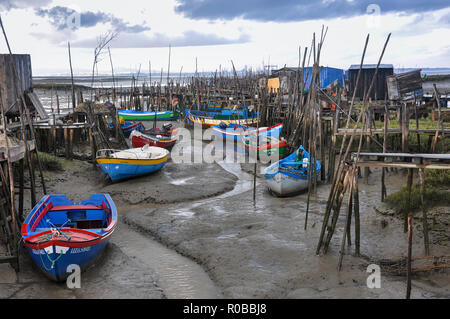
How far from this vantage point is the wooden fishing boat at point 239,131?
64.3 feet

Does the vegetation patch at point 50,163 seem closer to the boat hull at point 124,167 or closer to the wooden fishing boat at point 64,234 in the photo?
the boat hull at point 124,167

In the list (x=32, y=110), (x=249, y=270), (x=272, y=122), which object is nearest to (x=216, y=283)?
(x=249, y=270)

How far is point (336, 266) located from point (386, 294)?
123 cm

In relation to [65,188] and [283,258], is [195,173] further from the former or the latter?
[283,258]

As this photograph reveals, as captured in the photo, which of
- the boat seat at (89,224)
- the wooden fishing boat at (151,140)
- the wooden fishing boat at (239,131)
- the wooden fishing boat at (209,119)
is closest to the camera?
the boat seat at (89,224)

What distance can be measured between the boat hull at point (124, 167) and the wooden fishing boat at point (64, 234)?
189 inches

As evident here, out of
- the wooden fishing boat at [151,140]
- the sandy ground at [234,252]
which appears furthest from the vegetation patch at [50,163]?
the wooden fishing boat at [151,140]

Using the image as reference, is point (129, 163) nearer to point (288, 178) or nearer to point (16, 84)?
point (16, 84)

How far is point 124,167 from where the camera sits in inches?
573

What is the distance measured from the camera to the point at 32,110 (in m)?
17.6

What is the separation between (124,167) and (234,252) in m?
7.25

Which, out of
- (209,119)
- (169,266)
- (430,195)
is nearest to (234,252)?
(169,266)

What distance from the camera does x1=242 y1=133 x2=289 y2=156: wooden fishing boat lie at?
1810 centimetres

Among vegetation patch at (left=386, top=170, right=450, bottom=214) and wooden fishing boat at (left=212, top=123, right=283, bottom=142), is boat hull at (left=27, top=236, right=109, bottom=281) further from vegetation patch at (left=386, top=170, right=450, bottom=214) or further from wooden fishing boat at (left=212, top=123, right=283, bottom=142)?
wooden fishing boat at (left=212, top=123, right=283, bottom=142)
